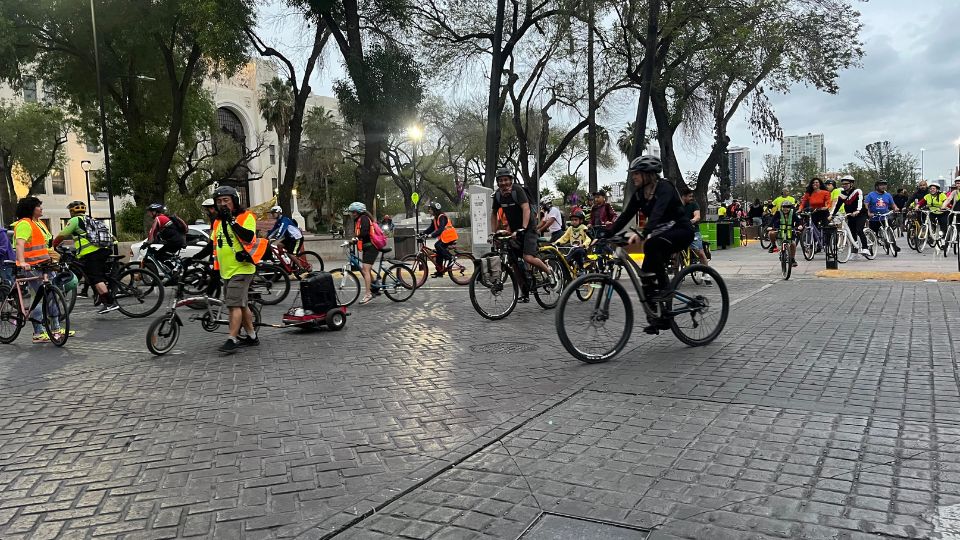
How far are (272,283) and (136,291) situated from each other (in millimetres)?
2076

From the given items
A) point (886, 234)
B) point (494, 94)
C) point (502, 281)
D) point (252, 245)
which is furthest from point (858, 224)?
point (252, 245)

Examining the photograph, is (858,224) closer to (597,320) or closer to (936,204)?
(936,204)

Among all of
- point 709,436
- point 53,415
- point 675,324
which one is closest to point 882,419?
point 709,436

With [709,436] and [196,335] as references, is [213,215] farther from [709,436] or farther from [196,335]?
[709,436]

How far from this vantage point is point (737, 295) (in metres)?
10.4

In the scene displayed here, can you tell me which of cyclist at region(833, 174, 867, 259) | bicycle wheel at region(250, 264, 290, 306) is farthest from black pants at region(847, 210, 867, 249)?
bicycle wheel at region(250, 264, 290, 306)

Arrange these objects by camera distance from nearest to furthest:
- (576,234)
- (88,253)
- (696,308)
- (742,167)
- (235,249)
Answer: (696,308)
(235,249)
(88,253)
(576,234)
(742,167)

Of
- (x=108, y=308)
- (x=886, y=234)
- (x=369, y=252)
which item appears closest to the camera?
(x=108, y=308)

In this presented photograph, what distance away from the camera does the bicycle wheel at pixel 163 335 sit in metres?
7.33

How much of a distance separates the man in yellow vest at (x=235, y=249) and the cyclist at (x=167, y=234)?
582 centimetres

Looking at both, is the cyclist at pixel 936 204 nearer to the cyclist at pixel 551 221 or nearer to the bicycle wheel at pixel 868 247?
the bicycle wheel at pixel 868 247

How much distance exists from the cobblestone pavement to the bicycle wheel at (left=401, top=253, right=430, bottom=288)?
5157mm

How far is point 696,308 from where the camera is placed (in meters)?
6.52

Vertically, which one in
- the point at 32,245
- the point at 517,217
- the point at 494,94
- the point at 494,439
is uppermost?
the point at 494,94
